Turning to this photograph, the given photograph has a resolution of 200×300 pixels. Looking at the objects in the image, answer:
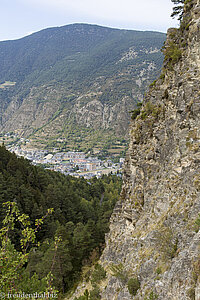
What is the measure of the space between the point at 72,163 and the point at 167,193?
116m

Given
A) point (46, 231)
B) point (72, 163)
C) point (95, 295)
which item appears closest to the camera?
point (95, 295)

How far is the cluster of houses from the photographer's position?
112 m

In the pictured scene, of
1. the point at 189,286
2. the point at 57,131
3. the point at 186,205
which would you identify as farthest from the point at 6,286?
the point at 57,131

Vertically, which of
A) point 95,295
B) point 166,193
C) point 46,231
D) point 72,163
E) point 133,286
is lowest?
point 72,163

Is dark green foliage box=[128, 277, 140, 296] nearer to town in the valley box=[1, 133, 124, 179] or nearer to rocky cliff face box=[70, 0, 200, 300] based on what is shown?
rocky cliff face box=[70, 0, 200, 300]

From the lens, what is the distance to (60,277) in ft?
71.4

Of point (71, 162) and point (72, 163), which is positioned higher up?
point (72, 163)

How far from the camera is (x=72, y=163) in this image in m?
127

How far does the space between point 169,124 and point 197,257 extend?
10356 mm

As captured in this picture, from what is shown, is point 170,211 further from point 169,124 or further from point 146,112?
point 146,112

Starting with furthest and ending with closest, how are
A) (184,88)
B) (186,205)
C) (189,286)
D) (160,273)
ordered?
(184,88), (186,205), (160,273), (189,286)

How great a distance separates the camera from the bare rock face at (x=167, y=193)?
8604mm

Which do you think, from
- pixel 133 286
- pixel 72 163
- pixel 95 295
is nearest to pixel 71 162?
pixel 72 163

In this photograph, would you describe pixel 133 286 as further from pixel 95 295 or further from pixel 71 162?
pixel 71 162
